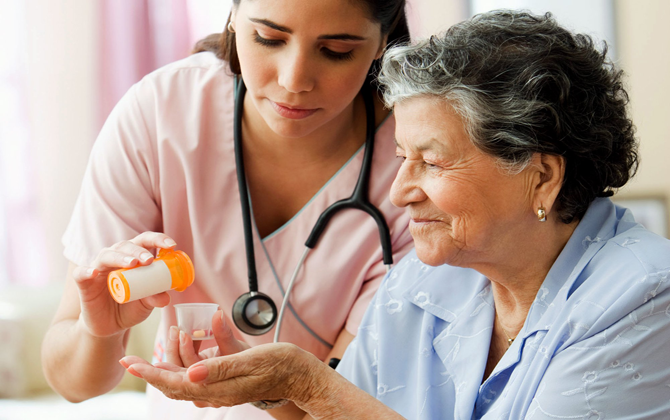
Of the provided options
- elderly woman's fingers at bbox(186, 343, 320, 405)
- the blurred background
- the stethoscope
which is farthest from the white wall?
elderly woman's fingers at bbox(186, 343, 320, 405)

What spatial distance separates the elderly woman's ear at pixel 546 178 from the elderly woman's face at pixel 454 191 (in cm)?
2

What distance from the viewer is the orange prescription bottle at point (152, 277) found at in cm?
113

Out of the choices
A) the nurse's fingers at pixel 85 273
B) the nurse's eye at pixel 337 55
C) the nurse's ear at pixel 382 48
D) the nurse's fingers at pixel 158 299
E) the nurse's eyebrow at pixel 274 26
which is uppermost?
the nurse's eyebrow at pixel 274 26

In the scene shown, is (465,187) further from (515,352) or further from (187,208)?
(187,208)

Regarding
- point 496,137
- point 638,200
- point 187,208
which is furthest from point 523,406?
point 638,200

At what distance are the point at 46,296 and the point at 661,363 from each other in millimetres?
2775

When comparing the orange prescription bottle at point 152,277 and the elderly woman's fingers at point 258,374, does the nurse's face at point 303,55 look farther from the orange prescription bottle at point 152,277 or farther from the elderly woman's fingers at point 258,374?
the elderly woman's fingers at point 258,374

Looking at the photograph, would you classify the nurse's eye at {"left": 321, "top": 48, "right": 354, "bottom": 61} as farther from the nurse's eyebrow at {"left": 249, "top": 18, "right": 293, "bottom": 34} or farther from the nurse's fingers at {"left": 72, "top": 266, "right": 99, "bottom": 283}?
the nurse's fingers at {"left": 72, "top": 266, "right": 99, "bottom": 283}

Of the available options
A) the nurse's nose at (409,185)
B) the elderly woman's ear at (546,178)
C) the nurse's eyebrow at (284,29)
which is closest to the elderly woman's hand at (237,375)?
the nurse's nose at (409,185)

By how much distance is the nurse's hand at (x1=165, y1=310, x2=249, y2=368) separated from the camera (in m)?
1.25

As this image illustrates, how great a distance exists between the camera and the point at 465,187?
47.4 inches

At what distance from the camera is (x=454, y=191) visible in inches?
47.7

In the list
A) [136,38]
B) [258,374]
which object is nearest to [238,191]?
[258,374]

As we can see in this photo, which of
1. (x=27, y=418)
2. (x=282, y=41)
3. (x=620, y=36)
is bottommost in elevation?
(x=27, y=418)
